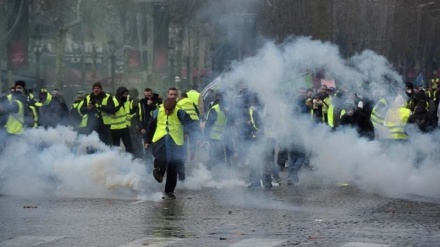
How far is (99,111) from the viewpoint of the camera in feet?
77.6

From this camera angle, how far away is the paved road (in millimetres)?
13938

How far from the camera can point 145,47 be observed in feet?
168

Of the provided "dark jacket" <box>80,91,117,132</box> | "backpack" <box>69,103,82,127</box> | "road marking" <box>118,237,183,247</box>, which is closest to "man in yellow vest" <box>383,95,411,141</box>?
"dark jacket" <box>80,91,117,132</box>

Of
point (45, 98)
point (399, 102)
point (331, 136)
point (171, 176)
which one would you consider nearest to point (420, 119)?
point (399, 102)

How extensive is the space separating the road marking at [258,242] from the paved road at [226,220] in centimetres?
1

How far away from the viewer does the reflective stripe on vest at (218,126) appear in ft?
73.9

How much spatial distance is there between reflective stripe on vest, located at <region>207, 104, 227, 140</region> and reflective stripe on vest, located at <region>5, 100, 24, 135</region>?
345 cm

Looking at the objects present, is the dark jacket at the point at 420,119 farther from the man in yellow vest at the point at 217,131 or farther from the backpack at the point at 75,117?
the backpack at the point at 75,117

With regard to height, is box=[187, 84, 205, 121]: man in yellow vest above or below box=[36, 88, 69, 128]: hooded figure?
above

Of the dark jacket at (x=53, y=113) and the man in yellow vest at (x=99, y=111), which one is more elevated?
the man in yellow vest at (x=99, y=111)

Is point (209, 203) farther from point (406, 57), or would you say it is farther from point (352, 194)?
point (406, 57)

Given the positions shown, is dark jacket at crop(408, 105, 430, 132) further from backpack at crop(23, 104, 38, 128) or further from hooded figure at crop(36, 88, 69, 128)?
hooded figure at crop(36, 88, 69, 128)

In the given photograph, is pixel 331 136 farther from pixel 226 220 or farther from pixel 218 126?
pixel 226 220

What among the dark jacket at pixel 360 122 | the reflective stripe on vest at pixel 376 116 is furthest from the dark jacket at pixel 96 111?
the reflective stripe on vest at pixel 376 116
